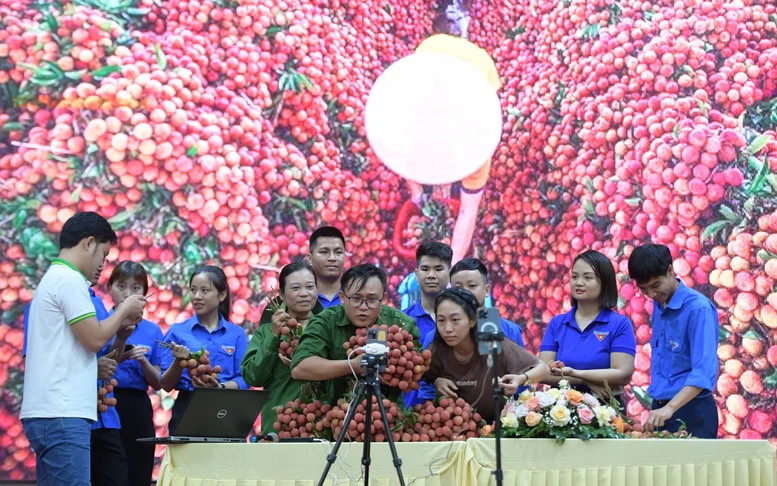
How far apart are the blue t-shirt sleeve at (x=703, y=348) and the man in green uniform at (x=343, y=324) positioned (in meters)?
1.17

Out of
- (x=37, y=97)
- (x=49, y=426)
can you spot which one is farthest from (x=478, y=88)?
(x=49, y=426)

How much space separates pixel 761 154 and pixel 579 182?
3.40 feet

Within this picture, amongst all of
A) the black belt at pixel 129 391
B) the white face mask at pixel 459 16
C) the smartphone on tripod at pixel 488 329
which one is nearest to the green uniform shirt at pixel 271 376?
the black belt at pixel 129 391

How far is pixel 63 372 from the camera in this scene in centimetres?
291

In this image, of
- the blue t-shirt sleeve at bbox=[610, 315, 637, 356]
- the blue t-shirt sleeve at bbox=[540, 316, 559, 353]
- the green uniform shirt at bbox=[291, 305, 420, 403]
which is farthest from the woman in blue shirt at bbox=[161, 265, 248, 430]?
the blue t-shirt sleeve at bbox=[610, 315, 637, 356]

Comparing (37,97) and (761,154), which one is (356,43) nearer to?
(37,97)

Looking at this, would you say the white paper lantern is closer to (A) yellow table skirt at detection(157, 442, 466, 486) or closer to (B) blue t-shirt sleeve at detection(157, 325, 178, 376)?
(B) blue t-shirt sleeve at detection(157, 325, 178, 376)

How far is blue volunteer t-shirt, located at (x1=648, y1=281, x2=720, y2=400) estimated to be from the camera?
3586mm

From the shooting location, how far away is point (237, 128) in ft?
17.0

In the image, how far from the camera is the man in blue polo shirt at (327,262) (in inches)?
162

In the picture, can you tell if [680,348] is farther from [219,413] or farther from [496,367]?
[219,413]

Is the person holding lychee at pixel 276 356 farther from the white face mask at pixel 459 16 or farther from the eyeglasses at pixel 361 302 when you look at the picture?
the white face mask at pixel 459 16

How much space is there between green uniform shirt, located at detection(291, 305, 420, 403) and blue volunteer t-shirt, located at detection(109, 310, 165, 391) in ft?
3.73

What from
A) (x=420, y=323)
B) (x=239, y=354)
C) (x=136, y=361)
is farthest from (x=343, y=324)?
(x=136, y=361)
